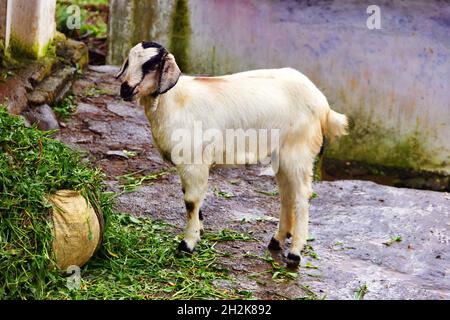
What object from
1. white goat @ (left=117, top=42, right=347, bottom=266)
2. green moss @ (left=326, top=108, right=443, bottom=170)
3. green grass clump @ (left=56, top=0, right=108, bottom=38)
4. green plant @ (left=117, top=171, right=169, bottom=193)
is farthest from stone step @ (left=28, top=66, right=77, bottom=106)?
green moss @ (left=326, top=108, right=443, bottom=170)

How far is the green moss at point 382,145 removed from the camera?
9.50 metres

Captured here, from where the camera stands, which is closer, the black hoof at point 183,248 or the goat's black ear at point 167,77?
the goat's black ear at point 167,77

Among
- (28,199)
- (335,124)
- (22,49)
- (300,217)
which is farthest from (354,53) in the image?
(28,199)

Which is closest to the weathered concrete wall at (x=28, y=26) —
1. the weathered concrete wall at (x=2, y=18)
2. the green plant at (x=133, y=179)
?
the weathered concrete wall at (x=2, y=18)

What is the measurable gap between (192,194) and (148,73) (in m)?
0.85

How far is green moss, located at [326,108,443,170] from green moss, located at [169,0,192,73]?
209cm

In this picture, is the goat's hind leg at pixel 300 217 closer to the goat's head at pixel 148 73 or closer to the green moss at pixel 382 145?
the goat's head at pixel 148 73

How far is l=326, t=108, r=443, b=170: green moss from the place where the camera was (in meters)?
9.50

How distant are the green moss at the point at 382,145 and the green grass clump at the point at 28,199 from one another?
4.93 meters

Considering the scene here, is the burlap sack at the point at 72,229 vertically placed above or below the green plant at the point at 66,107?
below

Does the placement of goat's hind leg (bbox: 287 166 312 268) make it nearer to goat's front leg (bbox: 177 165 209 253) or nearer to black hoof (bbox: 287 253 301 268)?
black hoof (bbox: 287 253 301 268)

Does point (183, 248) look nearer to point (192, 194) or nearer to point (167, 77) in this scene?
point (192, 194)

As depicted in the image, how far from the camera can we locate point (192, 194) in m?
5.47
